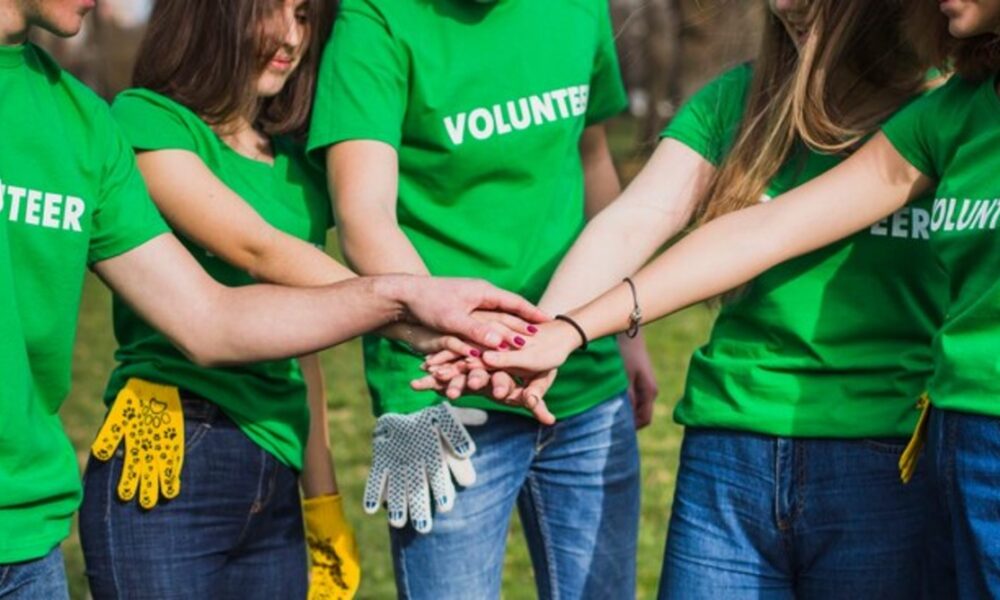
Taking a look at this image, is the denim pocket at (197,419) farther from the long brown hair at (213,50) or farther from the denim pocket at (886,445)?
the denim pocket at (886,445)

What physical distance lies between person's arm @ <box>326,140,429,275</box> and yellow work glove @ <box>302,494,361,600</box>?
0.69m

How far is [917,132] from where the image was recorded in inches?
113

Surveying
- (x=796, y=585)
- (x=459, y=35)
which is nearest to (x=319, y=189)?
(x=459, y=35)

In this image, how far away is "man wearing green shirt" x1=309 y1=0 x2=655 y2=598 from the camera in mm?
3225

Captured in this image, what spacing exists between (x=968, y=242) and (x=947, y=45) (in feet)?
1.42

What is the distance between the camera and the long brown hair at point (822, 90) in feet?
9.89

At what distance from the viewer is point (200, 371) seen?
325 centimetres

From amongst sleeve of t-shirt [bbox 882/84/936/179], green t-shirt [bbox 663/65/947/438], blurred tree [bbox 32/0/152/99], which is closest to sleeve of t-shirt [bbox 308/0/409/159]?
green t-shirt [bbox 663/65/947/438]

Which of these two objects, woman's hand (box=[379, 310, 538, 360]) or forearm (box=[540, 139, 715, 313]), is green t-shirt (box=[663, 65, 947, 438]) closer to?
forearm (box=[540, 139, 715, 313])

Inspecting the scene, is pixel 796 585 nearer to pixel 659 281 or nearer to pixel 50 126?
pixel 659 281

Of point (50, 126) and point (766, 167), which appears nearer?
point (50, 126)

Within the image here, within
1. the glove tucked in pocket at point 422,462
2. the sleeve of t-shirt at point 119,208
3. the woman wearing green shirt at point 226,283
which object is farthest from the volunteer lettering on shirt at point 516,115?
the sleeve of t-shirt at point 119,208

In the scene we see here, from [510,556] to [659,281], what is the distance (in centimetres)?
315

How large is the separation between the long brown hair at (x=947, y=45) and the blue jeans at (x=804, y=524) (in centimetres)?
70
